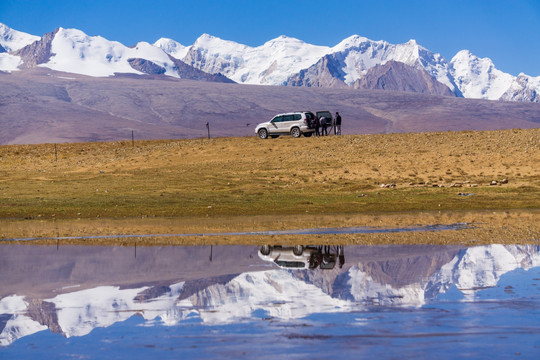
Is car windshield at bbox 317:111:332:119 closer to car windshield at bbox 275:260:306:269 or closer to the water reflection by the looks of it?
the water reflection

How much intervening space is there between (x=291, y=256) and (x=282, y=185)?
23.8 meters

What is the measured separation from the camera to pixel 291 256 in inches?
720

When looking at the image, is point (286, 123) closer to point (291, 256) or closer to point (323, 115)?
point (323, 115)

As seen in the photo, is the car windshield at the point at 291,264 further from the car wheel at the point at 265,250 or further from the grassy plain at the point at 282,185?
the grassy plain at the point at 282,185

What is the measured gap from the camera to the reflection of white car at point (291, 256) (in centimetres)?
1683

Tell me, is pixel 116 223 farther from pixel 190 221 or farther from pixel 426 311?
pixel 426 311

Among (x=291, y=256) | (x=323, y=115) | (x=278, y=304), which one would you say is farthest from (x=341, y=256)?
(x=323, y=115)

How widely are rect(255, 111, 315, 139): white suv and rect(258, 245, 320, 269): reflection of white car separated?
130 feet

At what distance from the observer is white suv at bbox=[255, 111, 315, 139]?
59.8 meters

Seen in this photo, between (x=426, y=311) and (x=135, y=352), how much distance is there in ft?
13.8

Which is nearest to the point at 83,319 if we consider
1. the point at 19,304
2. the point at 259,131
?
the point at 19,304

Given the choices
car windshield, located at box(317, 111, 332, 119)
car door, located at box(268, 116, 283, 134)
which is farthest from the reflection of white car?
car windshield, located at box(317, 111, 332, 119)

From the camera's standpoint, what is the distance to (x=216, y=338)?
407 inches

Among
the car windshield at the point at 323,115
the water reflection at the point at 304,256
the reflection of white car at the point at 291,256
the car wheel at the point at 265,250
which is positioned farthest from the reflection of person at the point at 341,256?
the car windshield at the point at 323,115
